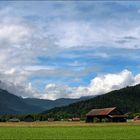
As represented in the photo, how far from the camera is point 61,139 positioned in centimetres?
4178

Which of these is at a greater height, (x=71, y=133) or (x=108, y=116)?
(x=108, y=116)

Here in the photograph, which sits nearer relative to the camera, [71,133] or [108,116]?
[71,133]

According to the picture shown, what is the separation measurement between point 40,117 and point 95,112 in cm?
3628

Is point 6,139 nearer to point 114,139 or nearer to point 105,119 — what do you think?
point 114,139

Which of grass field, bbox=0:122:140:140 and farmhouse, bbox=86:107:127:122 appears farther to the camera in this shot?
farmhouse, bbox=86:107:127:122

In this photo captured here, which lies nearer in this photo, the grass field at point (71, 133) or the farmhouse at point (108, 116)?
the grass field at point (71, 133)

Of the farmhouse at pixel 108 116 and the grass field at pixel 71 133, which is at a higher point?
the farmhouse at pixel 108 116

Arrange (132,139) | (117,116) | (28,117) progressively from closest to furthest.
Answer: (132,139) < (117,116) < (28,117)

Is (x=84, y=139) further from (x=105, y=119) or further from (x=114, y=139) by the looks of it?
(x=105, y=119)

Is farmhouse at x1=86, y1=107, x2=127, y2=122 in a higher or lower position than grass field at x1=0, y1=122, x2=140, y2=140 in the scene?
higher

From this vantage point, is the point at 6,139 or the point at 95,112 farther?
the point at 95,112

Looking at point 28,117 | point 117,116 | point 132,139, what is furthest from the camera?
point 28,117

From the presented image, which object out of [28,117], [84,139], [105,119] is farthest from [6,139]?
[28,117]

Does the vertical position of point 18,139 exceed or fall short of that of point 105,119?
it falls short
